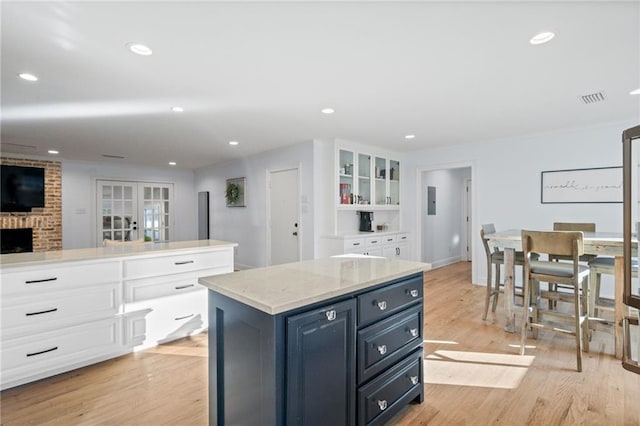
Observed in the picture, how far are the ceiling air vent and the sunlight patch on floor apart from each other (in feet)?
7.98

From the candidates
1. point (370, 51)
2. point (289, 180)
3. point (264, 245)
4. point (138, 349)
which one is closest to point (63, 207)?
point (264, 245)

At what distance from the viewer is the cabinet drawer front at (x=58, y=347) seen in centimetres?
211

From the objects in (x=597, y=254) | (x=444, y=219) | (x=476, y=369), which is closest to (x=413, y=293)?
(x=476, y=369)

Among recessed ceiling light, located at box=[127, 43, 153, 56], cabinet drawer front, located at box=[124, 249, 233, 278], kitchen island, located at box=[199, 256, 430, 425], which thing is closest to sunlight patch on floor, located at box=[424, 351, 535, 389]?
kitchen island, located at box=[199, 256, 430, 425]

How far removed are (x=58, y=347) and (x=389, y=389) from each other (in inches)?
90.2

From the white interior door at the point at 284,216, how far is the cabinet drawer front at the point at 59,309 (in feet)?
9.83

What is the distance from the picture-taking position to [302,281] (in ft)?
5.25

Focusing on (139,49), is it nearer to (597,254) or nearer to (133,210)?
(597,254)

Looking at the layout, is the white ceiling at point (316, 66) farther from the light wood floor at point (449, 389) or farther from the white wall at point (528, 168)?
the light wood floor at point (449, 389)

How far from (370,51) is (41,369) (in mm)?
3125

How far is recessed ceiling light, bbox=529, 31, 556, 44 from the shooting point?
1946 mm

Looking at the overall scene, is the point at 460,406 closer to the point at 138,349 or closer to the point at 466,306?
the point at 466,306

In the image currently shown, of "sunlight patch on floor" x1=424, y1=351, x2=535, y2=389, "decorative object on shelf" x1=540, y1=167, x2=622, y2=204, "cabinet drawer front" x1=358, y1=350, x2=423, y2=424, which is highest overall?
"decorative object on shelf" x1=540, y1=167, x2=622, y2=204

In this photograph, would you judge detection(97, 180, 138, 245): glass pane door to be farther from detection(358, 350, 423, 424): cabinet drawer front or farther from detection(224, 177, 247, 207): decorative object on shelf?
detection(358, 350, 423, 424): cabinet drawer front
